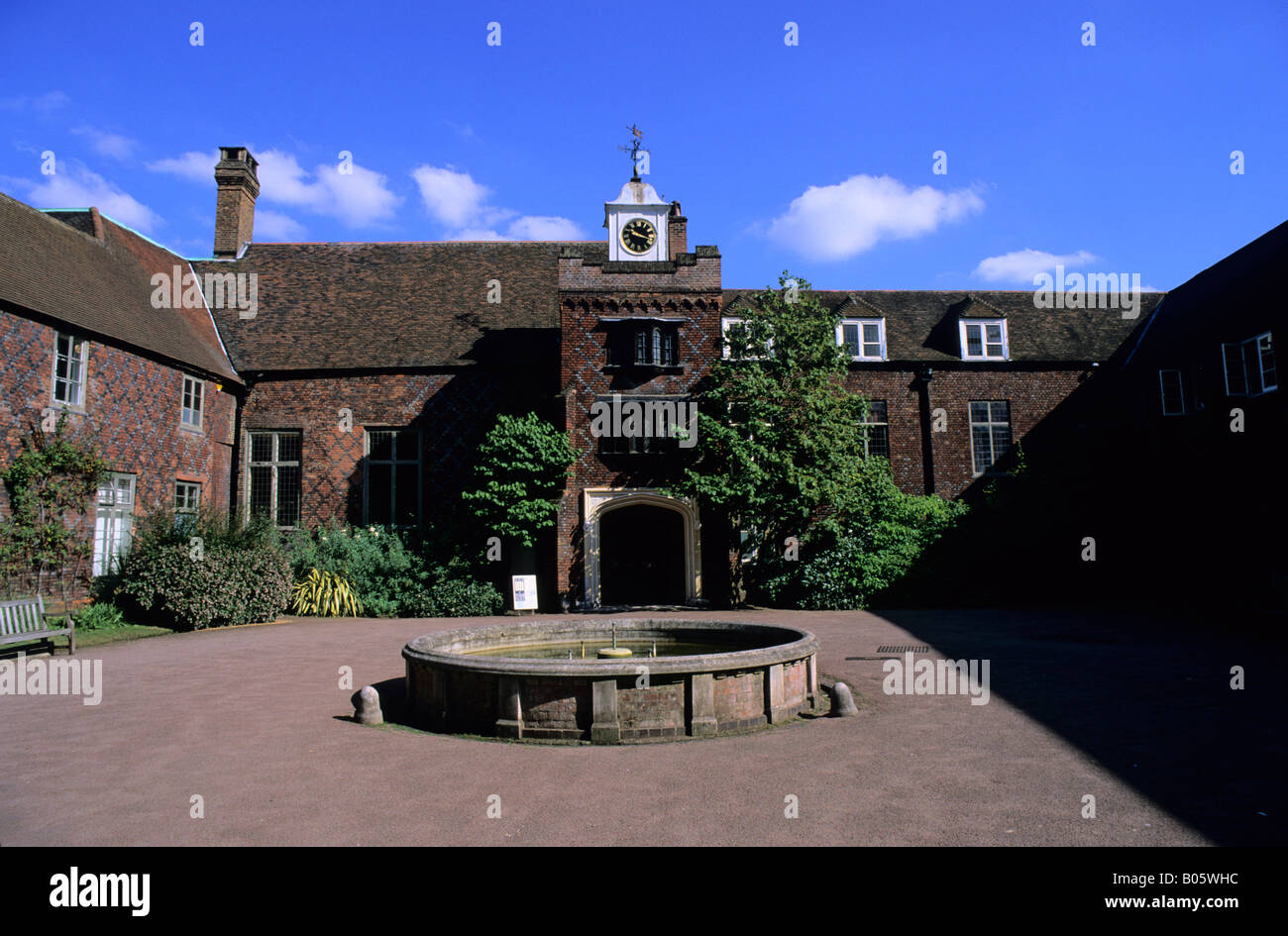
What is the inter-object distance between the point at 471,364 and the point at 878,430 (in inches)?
487

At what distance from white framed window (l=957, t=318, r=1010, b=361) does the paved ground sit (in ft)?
51.3

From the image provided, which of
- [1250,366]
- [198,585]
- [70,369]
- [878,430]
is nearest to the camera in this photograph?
[198,585]

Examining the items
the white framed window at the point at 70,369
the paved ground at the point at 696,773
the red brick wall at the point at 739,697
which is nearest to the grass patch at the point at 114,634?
the paved ground at the point at 696,773

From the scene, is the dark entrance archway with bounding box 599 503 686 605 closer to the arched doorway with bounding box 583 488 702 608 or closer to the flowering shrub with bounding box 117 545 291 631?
Result: the arched doorway with bounding box 583 488 702 608

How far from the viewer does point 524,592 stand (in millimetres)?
18453

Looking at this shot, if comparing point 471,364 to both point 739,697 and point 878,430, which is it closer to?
point 878,430

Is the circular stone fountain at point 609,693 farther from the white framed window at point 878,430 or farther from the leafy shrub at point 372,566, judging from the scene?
the white framed window at point 878,430

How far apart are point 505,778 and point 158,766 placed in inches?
117

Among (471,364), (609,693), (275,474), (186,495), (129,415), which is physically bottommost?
(609,693)

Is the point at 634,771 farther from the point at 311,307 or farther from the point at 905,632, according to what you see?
the point at 311,307

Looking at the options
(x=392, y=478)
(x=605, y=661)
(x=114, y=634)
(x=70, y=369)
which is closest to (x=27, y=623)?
(x=114, y=634)

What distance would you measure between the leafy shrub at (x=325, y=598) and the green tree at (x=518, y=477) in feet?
11.6

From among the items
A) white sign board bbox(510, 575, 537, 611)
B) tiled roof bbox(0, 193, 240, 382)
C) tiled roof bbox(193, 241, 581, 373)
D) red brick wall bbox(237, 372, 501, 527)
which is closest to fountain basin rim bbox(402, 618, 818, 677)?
white sign board bbox(510, 575, 537, 611)

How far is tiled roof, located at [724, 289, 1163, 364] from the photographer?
24.3m
